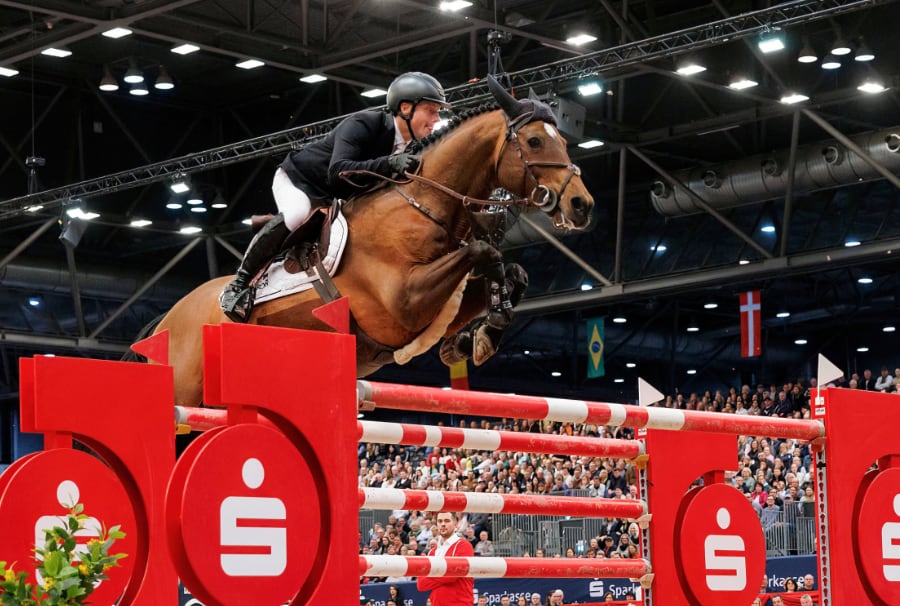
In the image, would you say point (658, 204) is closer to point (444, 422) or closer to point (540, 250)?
point (540, 250)

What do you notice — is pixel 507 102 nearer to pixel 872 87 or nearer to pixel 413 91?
pixel 413 91

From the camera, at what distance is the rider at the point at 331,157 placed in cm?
631

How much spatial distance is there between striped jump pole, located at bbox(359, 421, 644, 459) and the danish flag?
1698 centimetres

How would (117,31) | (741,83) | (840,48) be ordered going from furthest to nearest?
(741,83) → (840,48) → (117,31)

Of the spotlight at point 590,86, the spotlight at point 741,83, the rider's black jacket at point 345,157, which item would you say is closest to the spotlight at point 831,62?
the spotlight at point 741,83

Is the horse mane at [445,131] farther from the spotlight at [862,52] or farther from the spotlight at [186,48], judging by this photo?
the spotlight at [862,52]

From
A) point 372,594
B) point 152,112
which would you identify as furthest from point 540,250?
point 372,594

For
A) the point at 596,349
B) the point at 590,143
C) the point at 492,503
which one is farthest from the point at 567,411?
the point at 596,349

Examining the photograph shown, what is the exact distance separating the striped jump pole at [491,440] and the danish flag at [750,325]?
1698 centimetres

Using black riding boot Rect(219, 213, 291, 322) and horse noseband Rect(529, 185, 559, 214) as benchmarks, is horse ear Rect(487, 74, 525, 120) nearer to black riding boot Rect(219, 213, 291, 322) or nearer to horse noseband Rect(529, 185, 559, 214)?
horse noseband Rect(529, 185, 559, 214)

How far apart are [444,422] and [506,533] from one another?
63.1 ft

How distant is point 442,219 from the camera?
239 inches

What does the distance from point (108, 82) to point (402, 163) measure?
1236cm

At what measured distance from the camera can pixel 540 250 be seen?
77.4ft
